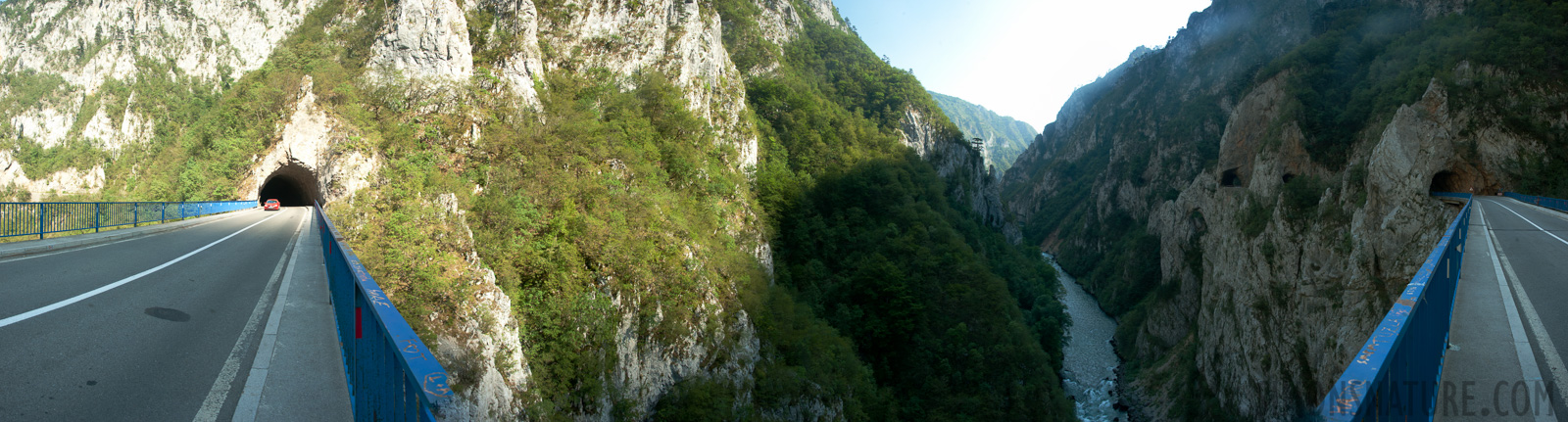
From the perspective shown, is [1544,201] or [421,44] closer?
[1544,201]

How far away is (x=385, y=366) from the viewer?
2773mm

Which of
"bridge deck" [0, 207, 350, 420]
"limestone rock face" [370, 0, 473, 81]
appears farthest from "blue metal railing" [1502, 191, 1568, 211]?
"limestone rock face" [370, 0, 473, 81]

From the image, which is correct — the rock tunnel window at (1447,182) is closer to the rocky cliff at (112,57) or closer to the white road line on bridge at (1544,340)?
the white road line on bridge at (1544,340)

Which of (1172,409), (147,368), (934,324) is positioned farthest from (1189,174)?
(147,368)

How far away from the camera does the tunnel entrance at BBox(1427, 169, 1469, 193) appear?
2073 cm

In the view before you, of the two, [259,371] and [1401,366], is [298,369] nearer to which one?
[259,371]

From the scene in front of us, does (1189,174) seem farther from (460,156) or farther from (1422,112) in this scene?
(460,156)

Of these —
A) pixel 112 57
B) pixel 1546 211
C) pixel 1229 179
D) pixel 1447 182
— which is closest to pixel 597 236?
pixel 1546 211

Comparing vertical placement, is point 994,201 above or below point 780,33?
below

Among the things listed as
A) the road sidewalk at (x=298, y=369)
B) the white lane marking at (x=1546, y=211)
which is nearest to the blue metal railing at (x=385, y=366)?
the road sidewalk at (x=298, y=369)

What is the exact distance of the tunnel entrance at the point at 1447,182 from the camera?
68.0 feet

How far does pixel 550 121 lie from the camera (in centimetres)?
2488

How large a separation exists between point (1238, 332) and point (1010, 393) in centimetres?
1148

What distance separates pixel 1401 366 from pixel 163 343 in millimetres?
8365
